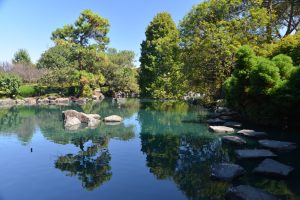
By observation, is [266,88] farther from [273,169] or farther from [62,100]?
[62,100]

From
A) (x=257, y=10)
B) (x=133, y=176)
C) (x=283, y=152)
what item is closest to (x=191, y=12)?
(x=257, y=10)

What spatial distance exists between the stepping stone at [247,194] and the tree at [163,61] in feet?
58.0

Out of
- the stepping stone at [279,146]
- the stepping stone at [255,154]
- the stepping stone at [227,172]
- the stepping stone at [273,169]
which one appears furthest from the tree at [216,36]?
the stepping stone at [227,172]

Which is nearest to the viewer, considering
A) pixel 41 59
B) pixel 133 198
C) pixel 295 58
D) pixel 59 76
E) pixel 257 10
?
pixel 133 198

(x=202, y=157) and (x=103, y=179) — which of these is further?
(x=202, y=157)

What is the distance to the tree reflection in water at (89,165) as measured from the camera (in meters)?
9.48

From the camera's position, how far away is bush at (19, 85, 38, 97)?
4478 cm

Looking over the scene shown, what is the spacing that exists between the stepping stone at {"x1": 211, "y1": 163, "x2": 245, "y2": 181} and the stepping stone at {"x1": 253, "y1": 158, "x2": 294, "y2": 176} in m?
0.56

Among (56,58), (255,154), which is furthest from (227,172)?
(56,58)

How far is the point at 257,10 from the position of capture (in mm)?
22328

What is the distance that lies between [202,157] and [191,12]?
15217 mm

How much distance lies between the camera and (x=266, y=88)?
1570cm

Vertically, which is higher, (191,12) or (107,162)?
(191,12)

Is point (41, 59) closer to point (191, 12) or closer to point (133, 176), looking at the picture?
point (191, 12)
